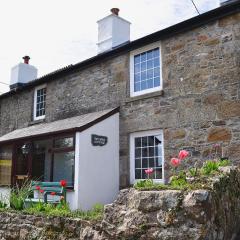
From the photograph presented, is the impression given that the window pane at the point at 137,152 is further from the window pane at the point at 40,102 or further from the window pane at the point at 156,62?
the window pane at the point at 40,102

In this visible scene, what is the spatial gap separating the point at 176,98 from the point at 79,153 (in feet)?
10.2

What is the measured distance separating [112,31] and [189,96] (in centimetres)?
480

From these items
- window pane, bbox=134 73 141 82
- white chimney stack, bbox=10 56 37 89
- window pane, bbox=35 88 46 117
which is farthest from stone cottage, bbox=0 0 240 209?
white chimney stack, bbox=10 56 37 89

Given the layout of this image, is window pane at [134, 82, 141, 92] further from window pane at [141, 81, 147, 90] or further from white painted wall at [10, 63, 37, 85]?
white painted wall at [10, 63, 37, 85]

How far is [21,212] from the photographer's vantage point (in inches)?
253

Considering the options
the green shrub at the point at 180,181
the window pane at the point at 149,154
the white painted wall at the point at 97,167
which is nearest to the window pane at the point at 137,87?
the white painted wall at the point at 97,167

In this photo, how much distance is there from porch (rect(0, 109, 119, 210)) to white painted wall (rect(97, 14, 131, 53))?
3.03m

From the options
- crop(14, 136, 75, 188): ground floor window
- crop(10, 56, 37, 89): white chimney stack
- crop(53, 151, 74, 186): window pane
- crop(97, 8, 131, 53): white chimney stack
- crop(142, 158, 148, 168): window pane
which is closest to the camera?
crop(142, 158, 148, 168): window pane

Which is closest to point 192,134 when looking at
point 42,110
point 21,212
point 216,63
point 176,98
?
point 176,98

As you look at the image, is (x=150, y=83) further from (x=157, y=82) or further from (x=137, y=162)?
(x=137, y=162)

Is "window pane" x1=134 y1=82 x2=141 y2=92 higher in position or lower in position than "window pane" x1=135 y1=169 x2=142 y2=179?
higher

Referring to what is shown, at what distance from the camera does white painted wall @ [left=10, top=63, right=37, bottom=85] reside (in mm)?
17000

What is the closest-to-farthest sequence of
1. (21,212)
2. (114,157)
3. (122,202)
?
(122,202)
(21,212)
(114,157)

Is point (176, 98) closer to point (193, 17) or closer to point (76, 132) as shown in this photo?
point (193, 17)
